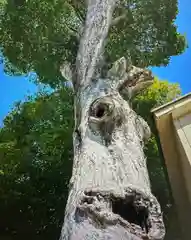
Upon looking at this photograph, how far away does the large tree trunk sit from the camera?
2.70 meters

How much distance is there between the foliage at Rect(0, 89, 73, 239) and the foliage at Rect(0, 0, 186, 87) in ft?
5.19

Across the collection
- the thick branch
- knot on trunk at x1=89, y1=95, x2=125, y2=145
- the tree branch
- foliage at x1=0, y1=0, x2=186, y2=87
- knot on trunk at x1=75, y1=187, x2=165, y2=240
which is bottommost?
knot on trunk at x1=75, y1=187, x2=165, y2=240

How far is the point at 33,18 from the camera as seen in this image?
1104 cm

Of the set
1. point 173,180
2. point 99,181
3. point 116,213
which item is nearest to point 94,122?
point 99,181

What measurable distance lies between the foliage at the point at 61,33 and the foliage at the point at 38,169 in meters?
1.09

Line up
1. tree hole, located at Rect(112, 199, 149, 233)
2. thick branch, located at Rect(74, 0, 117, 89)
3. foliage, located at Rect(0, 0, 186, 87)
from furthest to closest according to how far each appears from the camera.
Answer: foliage, located at Rect(0, 0, 186, 87) → thick branch, located at Rect(74, 0, 117, 89) → tree hole, located at Rect(112, 199, 149, 233)

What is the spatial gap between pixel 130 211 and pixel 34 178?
7531mm

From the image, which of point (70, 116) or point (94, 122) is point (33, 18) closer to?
point (70, 116)

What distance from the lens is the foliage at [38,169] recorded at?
9.69 m

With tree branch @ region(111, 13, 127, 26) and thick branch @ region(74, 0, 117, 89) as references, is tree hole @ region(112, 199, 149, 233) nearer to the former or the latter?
thick branch @ region(74, 0, 117, 89)

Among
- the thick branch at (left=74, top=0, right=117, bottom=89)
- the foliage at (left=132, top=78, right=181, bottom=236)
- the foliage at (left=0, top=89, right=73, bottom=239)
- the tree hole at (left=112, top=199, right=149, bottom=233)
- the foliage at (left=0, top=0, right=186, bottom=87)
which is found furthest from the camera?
the foliage at (left=0, top=0, right=186, bottom=87)

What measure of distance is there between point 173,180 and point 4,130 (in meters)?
5.66

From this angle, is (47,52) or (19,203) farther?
(47,52)

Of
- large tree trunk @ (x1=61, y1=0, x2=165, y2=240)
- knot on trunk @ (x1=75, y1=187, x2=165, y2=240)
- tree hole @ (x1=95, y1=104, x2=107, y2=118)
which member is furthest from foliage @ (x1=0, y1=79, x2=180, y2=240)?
knot on trunk @ (x1=75, y1=187, x2=165, y2=240)
